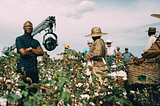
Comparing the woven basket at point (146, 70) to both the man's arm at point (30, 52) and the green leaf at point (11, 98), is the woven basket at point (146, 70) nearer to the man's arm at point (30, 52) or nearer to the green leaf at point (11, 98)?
the man's arm at point (30, 52)

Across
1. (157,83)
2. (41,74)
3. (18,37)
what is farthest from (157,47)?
(41,74)

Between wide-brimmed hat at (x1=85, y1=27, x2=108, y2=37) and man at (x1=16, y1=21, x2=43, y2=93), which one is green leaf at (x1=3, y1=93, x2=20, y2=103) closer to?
man at (x1=16, y1=21, x2=43, y2=93)

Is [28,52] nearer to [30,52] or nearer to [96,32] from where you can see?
[30,52]

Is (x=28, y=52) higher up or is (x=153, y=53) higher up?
(x=28, y=52)

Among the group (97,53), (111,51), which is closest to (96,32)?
(97,53)

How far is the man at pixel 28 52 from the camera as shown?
10.4ft

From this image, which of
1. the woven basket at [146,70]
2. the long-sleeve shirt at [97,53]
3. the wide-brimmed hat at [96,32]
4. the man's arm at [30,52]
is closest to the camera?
the woven basket at [146,70]

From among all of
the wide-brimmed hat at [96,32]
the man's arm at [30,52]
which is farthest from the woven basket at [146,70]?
the man's arm at [30,52]

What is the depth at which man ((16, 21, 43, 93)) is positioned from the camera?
10.4 feet

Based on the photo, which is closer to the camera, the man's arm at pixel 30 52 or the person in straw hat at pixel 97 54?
the man's arm at pixel 30 52

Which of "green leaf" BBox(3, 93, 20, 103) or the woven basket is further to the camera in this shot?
the woven basket

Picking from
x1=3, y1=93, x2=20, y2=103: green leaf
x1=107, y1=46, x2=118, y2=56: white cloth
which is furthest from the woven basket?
x1=107, y1=46, x2=118, y2=56: white cloth

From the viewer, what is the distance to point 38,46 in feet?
11.4

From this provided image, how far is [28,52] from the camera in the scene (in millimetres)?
3156
